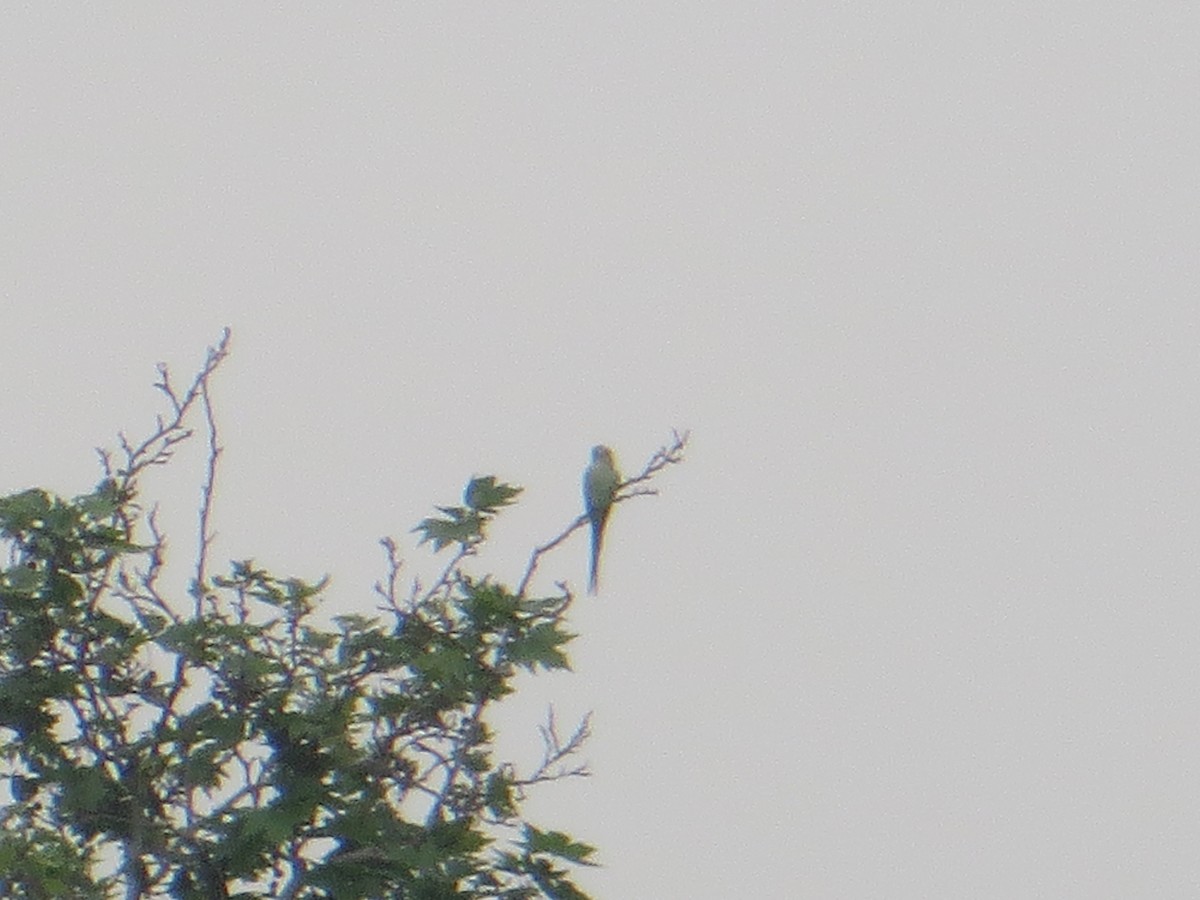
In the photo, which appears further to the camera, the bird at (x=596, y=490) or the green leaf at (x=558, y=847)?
the bird at (x=596, y=490)

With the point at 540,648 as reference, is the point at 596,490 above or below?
above

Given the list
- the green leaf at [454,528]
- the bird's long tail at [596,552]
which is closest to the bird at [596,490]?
the bird's long tail at [596,552]

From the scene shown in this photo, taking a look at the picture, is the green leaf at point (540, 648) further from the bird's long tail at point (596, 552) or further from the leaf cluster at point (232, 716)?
the bird's long tail at point (596, 552)

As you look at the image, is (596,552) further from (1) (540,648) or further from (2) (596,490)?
(1) (540,648)

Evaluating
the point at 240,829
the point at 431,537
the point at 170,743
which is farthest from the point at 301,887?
A: the point at 431,537

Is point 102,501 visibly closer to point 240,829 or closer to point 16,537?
point 16,537

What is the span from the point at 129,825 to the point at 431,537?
43.0 inches

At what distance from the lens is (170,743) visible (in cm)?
635

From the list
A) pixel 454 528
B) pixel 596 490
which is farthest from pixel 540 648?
pixel 596 490

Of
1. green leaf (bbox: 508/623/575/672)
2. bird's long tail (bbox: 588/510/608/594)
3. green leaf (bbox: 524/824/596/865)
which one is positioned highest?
bird's long tail (bbox: 588/510/608/594)

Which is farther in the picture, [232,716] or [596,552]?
[596,552]

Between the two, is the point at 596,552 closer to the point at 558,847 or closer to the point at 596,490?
the point at 596,490

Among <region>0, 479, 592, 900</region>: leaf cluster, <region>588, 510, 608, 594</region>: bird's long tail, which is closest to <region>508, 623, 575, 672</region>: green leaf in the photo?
<region>0, 479, 592, 900</region>: leaf cluster

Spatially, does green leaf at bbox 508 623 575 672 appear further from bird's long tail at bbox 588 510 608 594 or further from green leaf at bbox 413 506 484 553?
bird's long tail at bbox 588 510 608 594
